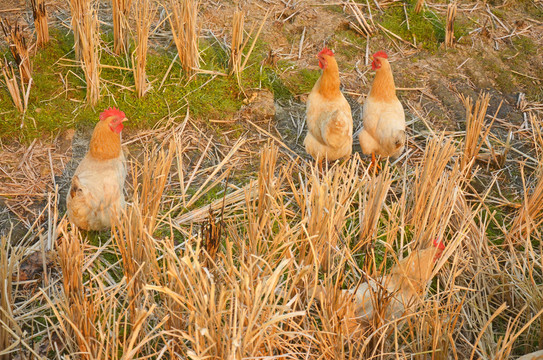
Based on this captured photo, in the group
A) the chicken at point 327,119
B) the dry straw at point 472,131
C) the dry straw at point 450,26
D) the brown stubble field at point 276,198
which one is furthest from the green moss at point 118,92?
the dry straw at point 450,26

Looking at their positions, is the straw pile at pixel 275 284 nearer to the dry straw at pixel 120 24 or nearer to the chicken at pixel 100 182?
the chicken at pixel 100 182

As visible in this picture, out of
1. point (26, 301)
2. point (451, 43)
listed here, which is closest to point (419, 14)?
point (451, 43)

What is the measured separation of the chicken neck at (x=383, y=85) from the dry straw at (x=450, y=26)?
5.00 ft

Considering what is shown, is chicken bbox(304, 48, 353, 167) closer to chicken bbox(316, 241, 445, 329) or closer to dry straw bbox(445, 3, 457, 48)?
chicken bbox(316, 241, 445, 329)

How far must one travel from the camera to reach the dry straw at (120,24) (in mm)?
4680

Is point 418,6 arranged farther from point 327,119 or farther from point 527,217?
point 527,217

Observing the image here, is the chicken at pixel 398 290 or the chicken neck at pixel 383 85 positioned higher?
the chicken neck at pixel 383 85

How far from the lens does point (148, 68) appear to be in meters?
4.96

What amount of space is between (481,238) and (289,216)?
48.9 inches

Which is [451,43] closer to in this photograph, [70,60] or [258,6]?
[258,6]

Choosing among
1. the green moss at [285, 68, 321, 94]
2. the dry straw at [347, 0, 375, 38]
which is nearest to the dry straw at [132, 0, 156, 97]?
the green moss at [285, 68, 321, 94]

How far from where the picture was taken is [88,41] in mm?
4316

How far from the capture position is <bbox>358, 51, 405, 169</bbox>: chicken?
4.16 meters

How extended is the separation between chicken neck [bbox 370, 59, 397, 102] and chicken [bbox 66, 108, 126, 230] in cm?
186
